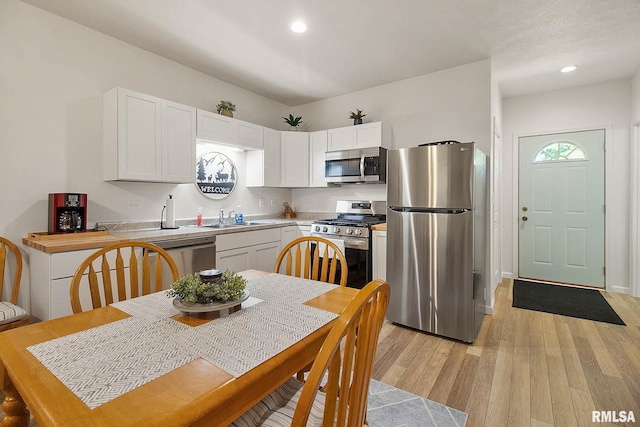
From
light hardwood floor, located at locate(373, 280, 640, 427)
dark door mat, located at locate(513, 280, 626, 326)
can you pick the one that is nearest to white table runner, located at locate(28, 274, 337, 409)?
light hardwood floor, located at locate(373, 280, 640, 427)

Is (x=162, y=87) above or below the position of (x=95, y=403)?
above

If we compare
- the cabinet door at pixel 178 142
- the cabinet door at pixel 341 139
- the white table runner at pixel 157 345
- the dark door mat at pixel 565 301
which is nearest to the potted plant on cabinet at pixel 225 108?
the cabinet door at pixel 178 142

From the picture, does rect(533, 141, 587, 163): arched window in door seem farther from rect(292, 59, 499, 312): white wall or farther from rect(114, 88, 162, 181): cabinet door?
rect(114, 88, 162, 181): cabinet door

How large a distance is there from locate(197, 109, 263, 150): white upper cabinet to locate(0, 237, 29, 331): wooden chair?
174 cm

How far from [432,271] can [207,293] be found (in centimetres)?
213

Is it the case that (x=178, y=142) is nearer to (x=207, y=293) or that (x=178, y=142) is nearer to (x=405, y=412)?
(x=207, y=293)

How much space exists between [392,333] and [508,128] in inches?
140

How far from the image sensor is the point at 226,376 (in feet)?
2.52

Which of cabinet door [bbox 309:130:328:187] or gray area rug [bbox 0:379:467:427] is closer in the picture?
gray area rug [bbox 0:379:467:427]

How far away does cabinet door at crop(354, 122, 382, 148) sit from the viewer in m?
3.67

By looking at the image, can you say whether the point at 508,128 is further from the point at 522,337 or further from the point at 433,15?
the point at 522,337

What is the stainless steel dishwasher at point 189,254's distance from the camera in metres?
2.64

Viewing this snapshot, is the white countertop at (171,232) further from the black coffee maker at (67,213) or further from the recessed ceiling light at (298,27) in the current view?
the recessed ceiling light at (298,27)

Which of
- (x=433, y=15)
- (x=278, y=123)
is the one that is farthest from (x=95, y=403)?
(x=278, y=123)
